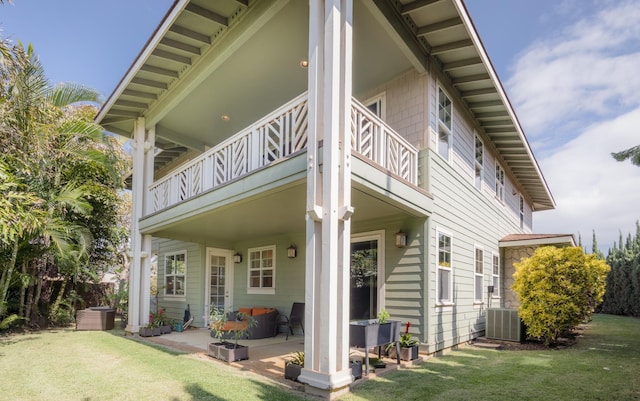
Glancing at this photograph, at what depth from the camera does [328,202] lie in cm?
491

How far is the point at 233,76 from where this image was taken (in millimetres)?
8328

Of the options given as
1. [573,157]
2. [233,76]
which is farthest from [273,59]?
[573,157]

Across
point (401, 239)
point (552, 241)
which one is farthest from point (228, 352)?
point (552, 241)

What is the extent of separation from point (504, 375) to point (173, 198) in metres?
7.63

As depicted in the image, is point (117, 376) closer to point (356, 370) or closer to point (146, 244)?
point (356, 370)

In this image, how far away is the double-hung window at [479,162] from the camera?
35.2 feet

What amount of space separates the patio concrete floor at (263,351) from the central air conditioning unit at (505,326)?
368 centimetres

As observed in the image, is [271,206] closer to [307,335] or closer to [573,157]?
[307,335]

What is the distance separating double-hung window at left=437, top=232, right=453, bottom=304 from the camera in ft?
25.3

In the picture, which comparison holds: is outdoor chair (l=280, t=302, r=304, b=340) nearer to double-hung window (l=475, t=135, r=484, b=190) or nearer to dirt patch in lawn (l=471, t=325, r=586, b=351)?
dirt patch in lawn (l=471, t=325, r=586, b=351)

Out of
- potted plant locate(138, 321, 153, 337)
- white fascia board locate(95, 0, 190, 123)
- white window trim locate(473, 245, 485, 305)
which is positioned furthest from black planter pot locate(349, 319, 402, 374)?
potted plant locate(138, 321, 153, 337)

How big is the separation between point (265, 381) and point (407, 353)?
8.00ft

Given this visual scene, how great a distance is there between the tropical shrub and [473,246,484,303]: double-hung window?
153cm

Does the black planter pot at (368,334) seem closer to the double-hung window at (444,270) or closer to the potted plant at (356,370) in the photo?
the potted plant at (356,370)
